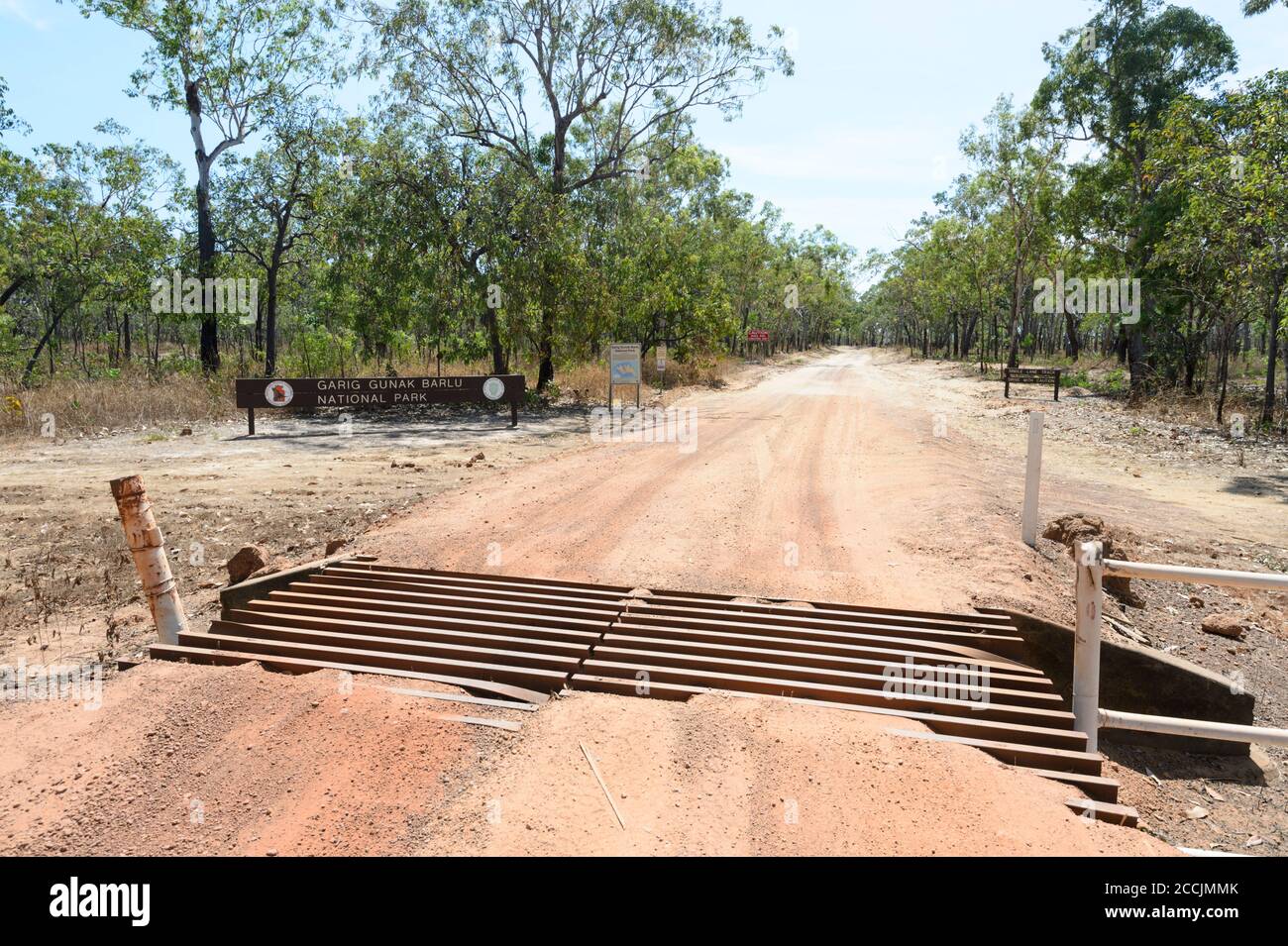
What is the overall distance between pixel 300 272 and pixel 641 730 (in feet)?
99.4

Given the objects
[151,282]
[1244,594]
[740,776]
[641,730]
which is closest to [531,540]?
[641,730]

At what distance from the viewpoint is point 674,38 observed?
2247 centimetres

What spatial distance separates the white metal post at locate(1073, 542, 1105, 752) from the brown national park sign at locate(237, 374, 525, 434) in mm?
14877

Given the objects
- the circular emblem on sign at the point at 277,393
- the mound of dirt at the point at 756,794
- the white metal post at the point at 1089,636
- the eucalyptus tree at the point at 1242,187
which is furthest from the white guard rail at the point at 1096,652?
the circular emblem on sign at the point at 277,393

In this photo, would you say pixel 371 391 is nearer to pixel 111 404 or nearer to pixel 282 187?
pixel 111 404

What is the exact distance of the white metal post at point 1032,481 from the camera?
7.34m

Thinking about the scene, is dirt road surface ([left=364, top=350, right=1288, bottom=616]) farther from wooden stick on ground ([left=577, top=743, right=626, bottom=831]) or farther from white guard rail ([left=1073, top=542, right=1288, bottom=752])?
wooden stick on ground ([left=577, top=743, right=626, bottom=831])

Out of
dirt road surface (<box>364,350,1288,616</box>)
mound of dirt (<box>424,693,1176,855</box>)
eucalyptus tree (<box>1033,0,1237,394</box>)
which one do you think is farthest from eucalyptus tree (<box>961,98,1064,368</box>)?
mound of dirt (<box>424,693,1176,855</box>)

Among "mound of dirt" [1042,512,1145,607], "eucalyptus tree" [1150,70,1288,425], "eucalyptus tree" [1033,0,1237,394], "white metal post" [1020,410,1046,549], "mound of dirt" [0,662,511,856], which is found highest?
"eucalyptus tree" [1033,0,1237,394]

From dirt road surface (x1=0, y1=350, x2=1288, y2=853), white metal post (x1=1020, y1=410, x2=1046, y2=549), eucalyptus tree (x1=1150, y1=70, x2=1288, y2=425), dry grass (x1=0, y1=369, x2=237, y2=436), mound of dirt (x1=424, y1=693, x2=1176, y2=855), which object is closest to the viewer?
mound of dirt (x1=424, y1=693, x2=1176, y2=855)

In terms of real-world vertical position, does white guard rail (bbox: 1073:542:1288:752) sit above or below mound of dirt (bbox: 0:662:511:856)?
above

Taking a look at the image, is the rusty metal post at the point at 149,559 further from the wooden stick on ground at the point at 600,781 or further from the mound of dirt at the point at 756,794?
the wooden stick on ground at the point at 600,781

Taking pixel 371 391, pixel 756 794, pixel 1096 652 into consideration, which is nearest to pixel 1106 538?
pixel 1096 652

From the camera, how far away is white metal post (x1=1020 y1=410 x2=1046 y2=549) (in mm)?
7344
